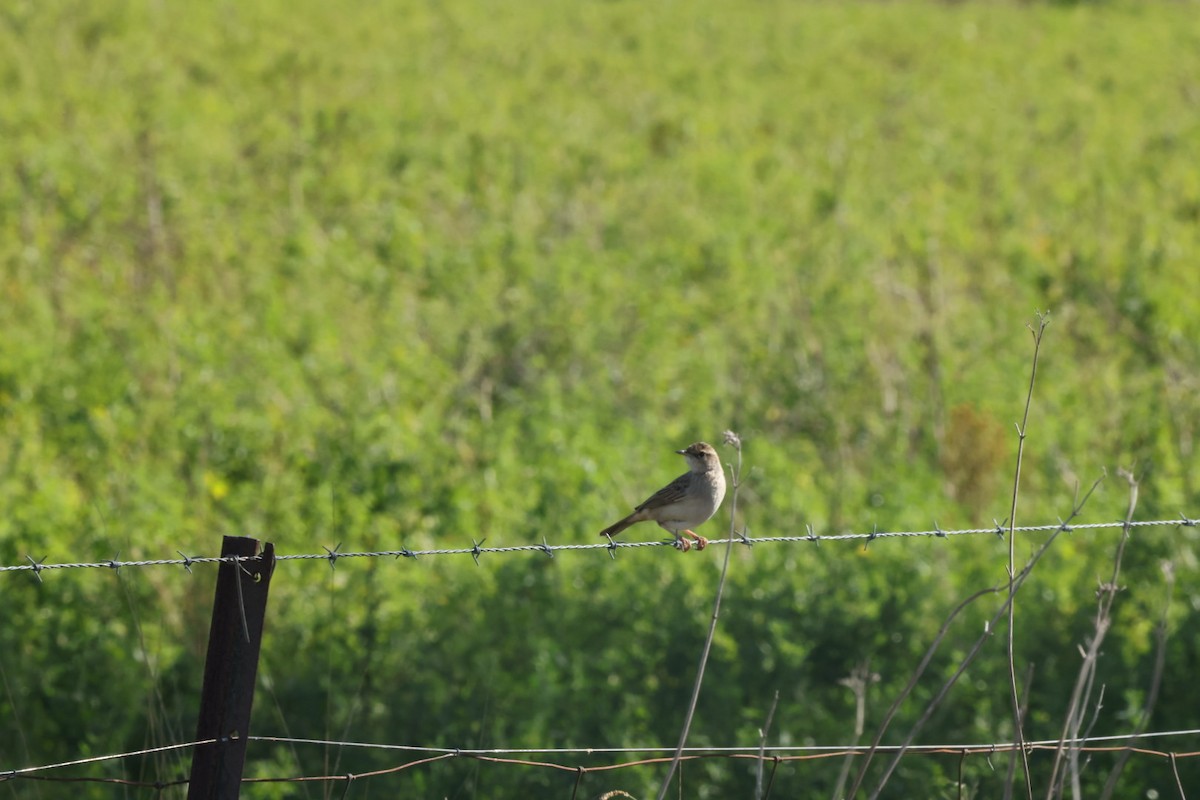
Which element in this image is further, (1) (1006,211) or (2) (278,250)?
(1) (1006,211)

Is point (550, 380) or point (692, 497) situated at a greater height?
point (550, 380)

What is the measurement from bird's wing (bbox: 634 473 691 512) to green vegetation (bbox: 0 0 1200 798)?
1.33 m

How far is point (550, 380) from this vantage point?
35.4 ft

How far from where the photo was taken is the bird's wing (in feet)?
19.5

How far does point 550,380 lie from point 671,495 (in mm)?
4881

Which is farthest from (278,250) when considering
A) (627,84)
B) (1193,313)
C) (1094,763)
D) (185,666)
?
(627,84)

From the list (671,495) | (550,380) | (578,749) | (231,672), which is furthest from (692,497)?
(550,380)

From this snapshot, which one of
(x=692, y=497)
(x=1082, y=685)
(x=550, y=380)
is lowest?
(x=1082, y=685)

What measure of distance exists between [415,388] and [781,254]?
19.8 ft

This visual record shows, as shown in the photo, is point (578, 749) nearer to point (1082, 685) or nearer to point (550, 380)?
point (1082, 685)

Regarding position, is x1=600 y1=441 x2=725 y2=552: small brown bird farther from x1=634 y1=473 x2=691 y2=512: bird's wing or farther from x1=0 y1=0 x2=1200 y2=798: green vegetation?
x1=0 y1=0 x2=1200 y2=798: green vegetation

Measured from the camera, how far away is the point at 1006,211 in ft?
61.0

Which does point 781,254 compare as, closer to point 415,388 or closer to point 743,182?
point 743,182

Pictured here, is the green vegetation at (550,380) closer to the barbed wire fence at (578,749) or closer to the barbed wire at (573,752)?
the barbed wire fence at (578,749)
